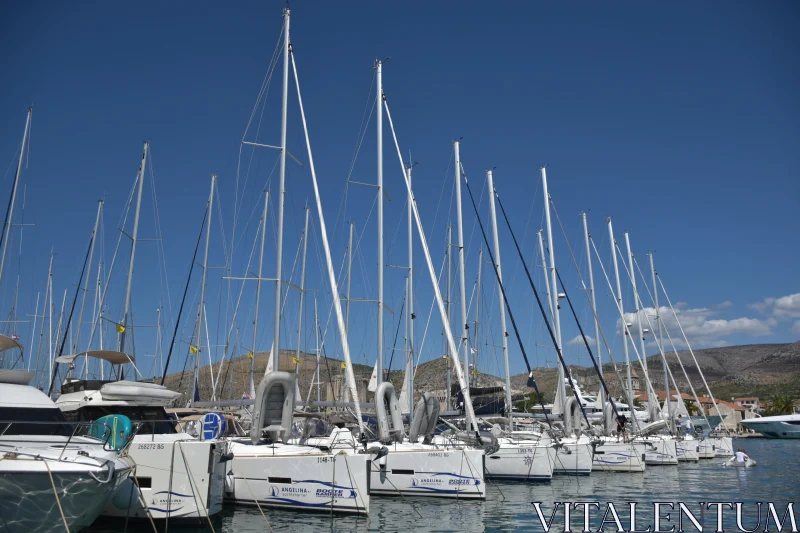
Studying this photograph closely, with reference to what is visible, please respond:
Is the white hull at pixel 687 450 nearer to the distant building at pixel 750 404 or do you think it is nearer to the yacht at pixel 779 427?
the yacht at pixel 779 427

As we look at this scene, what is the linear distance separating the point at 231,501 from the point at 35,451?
7.54 metres

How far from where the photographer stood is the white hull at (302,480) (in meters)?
17.0

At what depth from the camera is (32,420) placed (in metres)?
13.5

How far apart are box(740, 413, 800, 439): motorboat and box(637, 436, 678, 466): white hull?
257 feet

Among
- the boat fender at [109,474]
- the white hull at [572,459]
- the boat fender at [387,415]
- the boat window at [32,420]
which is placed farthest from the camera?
the white hull at [572,459]

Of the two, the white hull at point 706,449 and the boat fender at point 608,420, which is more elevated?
the boat fender at point 608,420

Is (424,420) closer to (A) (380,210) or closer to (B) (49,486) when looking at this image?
(A) (380,210)

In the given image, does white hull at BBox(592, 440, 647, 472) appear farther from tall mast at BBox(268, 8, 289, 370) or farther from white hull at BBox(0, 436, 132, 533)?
white hull at BBox(0, 436, 132, 533)

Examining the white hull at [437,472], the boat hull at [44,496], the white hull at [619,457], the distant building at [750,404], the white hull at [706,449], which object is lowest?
the distant building at [750,404]

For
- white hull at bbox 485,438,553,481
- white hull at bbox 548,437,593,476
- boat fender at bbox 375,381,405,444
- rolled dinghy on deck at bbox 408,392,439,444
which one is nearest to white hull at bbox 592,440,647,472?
white hull at bbox 548,437,593,476

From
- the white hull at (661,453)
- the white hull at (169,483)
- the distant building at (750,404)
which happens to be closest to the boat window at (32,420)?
the white hull at (169,483)

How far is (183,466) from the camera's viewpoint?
1483 cm

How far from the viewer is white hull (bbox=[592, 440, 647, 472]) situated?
3325 centimetres

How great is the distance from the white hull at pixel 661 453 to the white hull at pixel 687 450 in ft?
12.2
